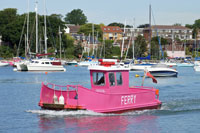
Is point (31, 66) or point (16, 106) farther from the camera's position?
point (31, 66)

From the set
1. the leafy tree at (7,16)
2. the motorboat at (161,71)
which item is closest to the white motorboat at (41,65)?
the motorboat at (161,71)

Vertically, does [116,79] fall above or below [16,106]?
above

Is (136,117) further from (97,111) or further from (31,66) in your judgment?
(31,66)

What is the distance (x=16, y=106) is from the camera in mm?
35125

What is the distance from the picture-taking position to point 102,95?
2748cm

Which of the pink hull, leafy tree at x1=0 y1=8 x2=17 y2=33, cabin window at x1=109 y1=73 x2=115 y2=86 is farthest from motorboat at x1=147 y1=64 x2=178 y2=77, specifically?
leafy tree at x1=0 y1=8 x2=17 y2=33

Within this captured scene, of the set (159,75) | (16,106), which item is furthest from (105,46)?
(16,106)

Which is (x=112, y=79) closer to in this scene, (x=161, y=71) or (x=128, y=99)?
(x=128, y=99)

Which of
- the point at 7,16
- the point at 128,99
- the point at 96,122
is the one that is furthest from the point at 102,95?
the point at 7,16

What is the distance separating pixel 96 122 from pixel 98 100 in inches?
49.0

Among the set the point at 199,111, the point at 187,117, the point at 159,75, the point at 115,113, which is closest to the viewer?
the point at 115,113

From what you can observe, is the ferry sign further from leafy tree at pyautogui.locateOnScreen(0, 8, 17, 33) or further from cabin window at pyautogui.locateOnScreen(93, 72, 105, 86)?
leafy tree at pyautogui.locateOnScreen(0, 8, 17, 33)

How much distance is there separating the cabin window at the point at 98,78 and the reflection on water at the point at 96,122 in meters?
2.00

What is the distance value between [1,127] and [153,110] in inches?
388
